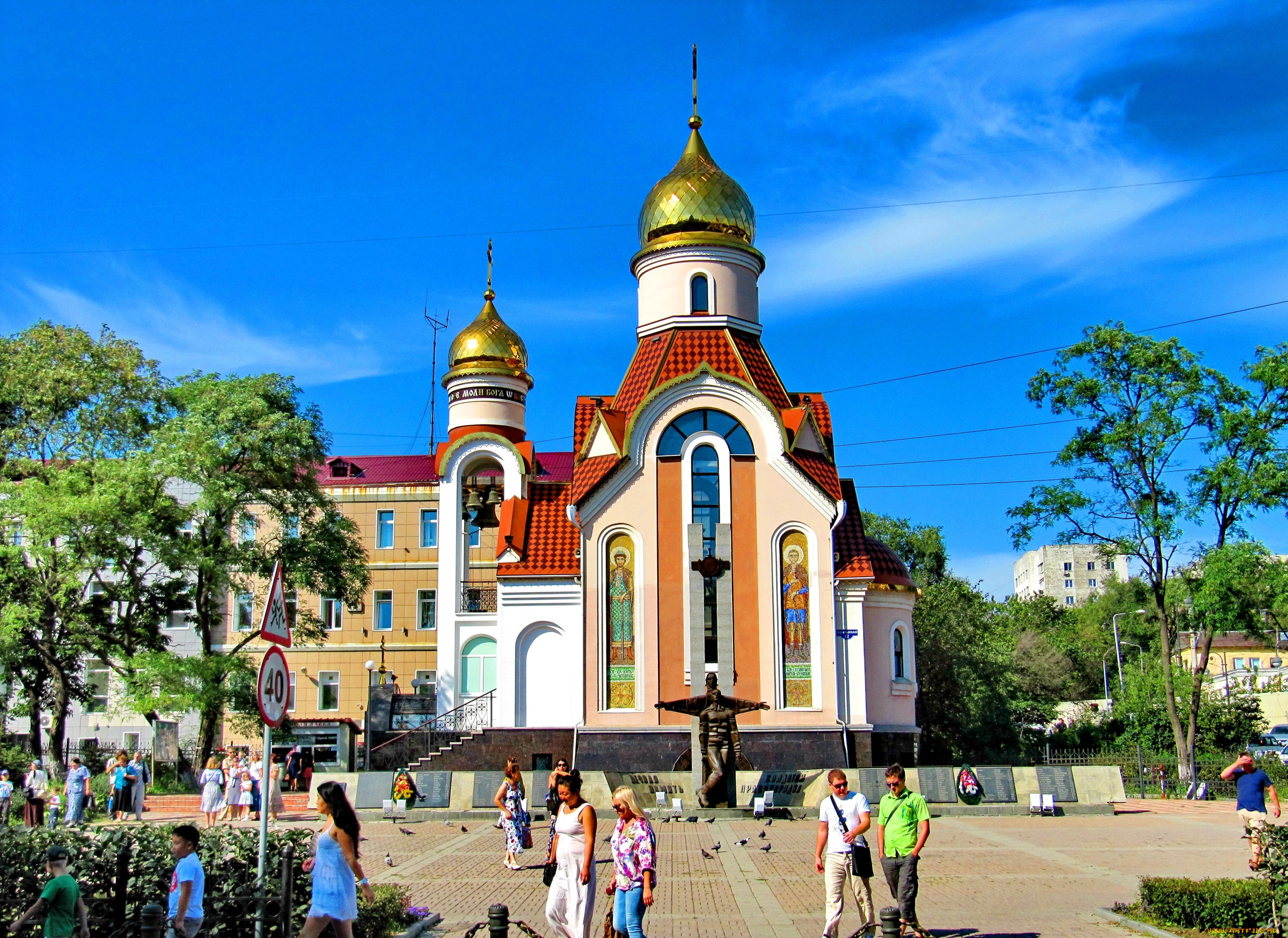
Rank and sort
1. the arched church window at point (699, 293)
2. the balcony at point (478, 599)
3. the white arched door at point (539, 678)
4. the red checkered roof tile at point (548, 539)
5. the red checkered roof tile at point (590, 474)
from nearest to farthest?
the red checkered roof tile at point (590, 474) → the white arched door at point (539, 678) → the red checkered roof tile at point (548, 539) → the arched church window at point (699, 293) → the balcony at point (478, 599)

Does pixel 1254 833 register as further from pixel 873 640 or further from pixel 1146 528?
pixel 1146 528

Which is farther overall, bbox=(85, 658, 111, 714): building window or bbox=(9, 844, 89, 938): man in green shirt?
bbox=(85, 658, 111, 714): building window

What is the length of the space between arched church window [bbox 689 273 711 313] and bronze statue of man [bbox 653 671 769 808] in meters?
12.0

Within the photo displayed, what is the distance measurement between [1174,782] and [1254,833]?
22943 mm

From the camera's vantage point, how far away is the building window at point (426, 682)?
43.2 m

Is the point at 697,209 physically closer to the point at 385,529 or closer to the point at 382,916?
the point at 385,529

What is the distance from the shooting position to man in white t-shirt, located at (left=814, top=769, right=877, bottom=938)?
1054cm

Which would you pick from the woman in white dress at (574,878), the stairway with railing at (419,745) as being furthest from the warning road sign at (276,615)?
the stairway with railing at (419,745)

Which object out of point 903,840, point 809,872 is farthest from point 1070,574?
point 903,840

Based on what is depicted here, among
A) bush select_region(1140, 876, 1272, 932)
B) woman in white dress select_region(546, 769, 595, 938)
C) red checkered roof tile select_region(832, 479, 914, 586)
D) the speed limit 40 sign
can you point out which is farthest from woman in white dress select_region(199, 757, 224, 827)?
bush select_region(1140, 876, 1272, 932)

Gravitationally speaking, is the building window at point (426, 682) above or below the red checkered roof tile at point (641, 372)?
below

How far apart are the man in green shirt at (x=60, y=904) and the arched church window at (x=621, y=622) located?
20834 mm

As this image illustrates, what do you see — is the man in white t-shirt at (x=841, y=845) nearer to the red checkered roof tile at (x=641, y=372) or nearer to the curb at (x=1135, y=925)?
the curb at (x=1135, y=925)

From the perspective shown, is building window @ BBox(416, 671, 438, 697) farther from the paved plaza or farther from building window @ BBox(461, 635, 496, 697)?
the paved plaza
